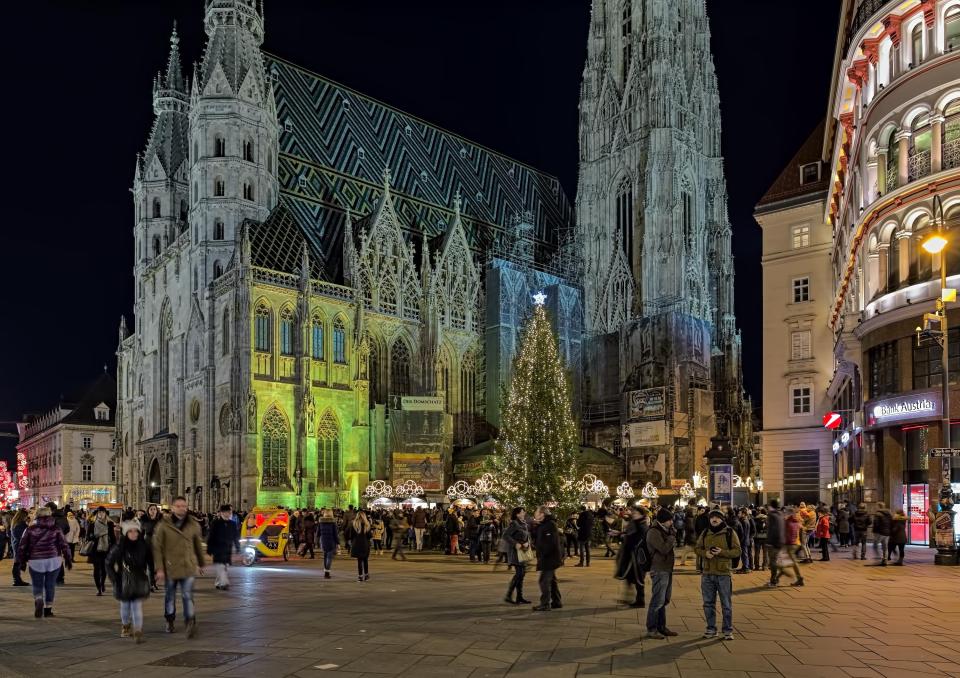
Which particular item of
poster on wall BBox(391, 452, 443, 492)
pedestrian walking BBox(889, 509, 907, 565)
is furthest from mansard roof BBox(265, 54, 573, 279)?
pedestrian walking BBox(889, 509, 907, 565)

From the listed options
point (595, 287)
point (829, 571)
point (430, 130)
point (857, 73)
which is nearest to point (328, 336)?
point (595, 287)

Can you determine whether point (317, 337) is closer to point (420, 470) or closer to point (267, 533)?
point (420, 470)

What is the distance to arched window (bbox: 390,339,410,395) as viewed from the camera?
195ft

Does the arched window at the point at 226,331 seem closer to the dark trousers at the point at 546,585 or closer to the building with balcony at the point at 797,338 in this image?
the building with balcony at the point at 797,338

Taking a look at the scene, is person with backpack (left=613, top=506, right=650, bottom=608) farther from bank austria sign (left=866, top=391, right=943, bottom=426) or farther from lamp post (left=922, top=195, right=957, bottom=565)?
bank austria sign (left=866, top=391, right=943, bottom=426)

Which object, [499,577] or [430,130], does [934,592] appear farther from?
[430,130]

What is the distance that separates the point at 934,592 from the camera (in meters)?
15.7

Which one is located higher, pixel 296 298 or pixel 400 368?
pixel 296 298

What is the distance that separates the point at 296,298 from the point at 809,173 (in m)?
27.8

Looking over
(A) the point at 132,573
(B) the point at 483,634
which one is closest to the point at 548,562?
(B) the point at 483,634

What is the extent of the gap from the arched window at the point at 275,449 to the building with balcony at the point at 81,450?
34965mm

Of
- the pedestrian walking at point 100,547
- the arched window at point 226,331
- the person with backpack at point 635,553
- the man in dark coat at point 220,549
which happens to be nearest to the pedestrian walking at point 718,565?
the person with backpack at point 635,553

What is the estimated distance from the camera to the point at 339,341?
5494 cm

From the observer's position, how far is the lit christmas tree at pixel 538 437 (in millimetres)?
29953
